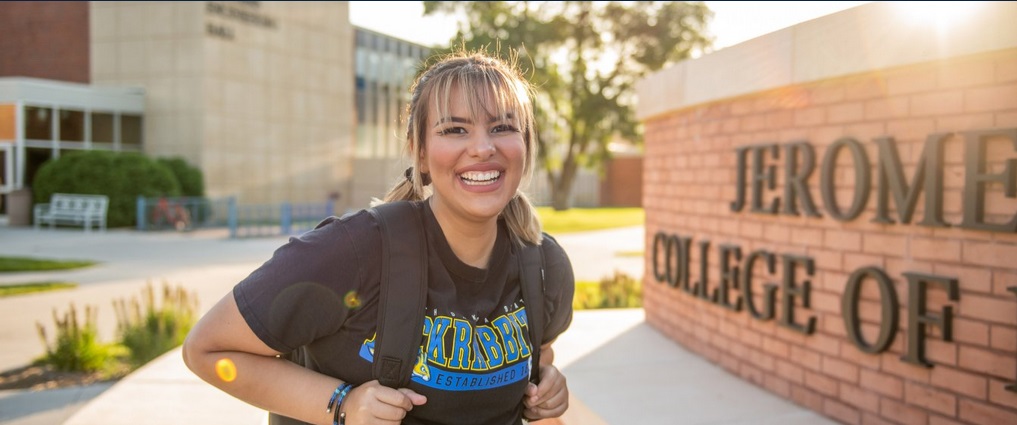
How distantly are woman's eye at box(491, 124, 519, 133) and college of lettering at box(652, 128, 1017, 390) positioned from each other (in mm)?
1970

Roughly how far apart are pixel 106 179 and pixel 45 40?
989cm

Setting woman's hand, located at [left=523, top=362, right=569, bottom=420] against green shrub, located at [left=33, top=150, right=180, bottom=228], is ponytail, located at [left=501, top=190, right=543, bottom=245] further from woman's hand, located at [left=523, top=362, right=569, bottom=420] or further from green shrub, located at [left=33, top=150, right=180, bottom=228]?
green shrub, located at [left=33, top=150, right=180, bottom=228]

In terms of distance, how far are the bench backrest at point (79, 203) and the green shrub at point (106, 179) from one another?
0.30 meters

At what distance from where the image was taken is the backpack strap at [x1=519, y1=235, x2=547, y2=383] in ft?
6.75

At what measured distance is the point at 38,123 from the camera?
22562mm

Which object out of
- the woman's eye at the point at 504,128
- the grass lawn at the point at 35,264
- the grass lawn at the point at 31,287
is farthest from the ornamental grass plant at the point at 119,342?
the grass lawn at the point at 35,264

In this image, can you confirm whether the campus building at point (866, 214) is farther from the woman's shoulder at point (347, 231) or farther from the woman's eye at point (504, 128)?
the woman's shoulder at point (347, 231)

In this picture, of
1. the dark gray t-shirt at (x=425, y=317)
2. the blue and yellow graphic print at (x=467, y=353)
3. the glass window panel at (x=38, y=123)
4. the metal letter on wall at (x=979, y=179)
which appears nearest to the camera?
the dark gray t-shirt at (x=425, y=317)

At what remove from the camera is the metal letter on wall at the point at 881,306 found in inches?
131

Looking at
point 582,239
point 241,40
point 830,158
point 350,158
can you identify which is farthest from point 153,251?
point 350,158

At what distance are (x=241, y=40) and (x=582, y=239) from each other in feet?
44.6

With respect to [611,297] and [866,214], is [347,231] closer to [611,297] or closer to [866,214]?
[866,214]

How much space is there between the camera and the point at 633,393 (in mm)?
4184

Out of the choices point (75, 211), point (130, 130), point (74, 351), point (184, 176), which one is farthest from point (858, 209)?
point (130, 130)
